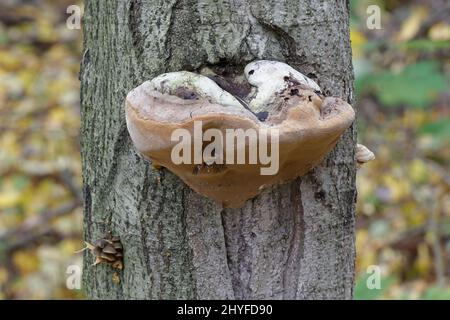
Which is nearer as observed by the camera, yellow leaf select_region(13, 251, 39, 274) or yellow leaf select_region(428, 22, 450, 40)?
yellow leaf select_region(13, 251, 39, 274)

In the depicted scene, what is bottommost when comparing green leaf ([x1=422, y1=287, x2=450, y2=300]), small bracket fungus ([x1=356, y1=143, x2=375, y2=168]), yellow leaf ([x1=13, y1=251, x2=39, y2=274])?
green leaf ([x1=422, y1=287, x2=450, y2=300])

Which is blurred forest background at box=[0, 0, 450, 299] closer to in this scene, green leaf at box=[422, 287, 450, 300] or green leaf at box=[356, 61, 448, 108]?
green leaf at box=[356, 61, 448, 108]

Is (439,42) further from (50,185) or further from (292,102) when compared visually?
(50,185)

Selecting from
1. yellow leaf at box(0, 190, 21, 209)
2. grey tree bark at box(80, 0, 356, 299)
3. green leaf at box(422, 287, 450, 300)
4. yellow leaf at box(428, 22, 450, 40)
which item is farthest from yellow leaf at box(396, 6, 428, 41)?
grey tree bark at box(80, 0, 356, 299)

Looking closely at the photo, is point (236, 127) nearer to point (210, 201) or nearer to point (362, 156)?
point (210, 201)

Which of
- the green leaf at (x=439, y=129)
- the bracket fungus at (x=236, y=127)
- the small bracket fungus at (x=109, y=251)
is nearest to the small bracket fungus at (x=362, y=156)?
the bracket fungus at (x=236, y=127)

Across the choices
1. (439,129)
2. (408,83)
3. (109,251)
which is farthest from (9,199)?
(109,251)
